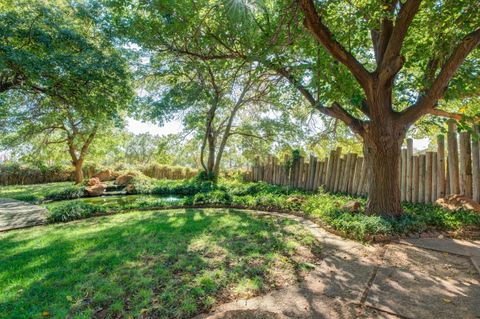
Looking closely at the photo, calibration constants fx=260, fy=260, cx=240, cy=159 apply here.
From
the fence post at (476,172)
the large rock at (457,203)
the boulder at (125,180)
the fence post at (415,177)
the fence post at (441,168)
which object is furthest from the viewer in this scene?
the boulder at (125,180)

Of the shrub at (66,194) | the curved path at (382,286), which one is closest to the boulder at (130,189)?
the shrub at (66,194)

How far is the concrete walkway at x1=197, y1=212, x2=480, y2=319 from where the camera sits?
200 cm

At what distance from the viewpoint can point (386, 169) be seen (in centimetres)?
446

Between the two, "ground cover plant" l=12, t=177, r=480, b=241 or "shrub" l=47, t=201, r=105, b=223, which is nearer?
"ground cover plant" l=12, t=177, r=480, b=241

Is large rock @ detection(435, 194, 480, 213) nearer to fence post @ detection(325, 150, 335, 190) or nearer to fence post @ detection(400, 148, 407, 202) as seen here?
fence post @ detection(400, 148, 407, 202)

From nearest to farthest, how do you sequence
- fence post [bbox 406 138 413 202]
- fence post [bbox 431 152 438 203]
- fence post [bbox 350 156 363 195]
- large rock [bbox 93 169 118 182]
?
fence post [bbox 431 152 438 203]
fence post [bbox 406 138 413 202]
fence post [bbox 350 156 363 195]
large rock [bbox 93 169 118 182]

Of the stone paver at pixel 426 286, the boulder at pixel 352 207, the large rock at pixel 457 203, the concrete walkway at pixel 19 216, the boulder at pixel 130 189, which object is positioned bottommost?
the concrete walkway at pixel 19 216

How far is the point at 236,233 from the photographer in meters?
4.06

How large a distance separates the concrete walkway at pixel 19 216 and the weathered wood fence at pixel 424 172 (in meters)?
7.48

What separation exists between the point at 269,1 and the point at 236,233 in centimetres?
527

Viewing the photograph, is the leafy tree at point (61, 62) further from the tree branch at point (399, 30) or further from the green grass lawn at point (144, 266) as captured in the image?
the tree branch at point (399, 30)

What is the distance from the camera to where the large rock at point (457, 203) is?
460cm

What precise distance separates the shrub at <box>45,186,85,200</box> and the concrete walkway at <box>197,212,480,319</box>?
30.3ft

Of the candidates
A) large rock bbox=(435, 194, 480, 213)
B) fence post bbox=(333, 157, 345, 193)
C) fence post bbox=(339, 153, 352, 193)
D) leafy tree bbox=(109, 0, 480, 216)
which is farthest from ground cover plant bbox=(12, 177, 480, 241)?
fence post bbox=(333, 157, 345, 193)
